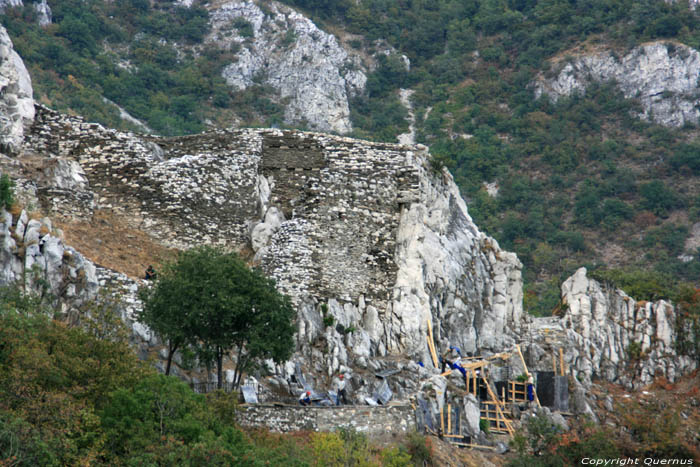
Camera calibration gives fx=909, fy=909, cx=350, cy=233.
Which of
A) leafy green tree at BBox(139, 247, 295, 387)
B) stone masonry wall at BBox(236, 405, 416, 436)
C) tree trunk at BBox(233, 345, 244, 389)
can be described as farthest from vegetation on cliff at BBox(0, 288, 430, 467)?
tree trunk at BBox(233, 345, 244, 389)

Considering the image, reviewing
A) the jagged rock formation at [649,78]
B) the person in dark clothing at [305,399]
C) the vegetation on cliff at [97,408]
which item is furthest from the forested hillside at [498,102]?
the vegetation on cliff at [97,408]

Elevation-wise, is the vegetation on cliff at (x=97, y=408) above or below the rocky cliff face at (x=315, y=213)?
below

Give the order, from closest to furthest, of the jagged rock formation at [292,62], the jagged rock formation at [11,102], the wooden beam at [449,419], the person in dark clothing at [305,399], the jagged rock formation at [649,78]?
the person in dark clothing at [305,399] → the wooden beam at [449,419] → the jagged rock formation at [11,102] → the jagged rock formation at [292,62] → the jagged rock formation at [649,78]

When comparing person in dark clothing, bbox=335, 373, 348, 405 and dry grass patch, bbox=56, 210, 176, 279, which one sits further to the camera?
dry grass patch, bbox=56, 210, 176, 279

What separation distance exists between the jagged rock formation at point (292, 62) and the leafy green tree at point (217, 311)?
56.0 m

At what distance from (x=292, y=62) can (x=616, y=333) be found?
5218 centimetres

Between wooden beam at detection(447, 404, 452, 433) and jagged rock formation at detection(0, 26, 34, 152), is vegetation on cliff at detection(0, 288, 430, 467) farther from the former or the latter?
jagged rock formation at detection(0, 26, 34, 152)

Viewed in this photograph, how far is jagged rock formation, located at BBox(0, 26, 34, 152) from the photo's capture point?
27.8 m

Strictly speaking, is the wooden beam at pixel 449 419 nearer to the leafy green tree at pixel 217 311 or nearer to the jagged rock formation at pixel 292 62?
the leafy green tree at pixel 217 311

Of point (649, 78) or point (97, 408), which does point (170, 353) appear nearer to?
point (97, 408)

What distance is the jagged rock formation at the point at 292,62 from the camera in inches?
3182

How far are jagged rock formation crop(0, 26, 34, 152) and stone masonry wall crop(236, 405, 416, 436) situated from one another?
11844 mm

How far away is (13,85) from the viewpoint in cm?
2870

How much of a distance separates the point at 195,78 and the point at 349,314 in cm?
5303
